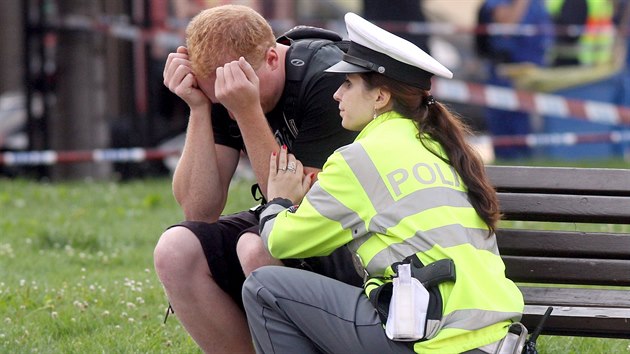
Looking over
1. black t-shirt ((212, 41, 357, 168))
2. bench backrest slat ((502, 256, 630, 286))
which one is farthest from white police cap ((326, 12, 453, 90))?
bench backrest slat ((502, 256, 630, 286))

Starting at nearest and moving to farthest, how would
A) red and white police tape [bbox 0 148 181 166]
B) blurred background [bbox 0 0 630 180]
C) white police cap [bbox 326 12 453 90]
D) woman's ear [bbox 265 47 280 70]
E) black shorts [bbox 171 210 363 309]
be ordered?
1. white police cap [bbox 326 12 453 90]
2. black shorts [bbox 171 210 363 309]
3. woman's ear [bbox 265 47 280 70]
4. red and white police tape [bbox 0 148 181 166]
5. blurred background [bbox 0 0 630 180]

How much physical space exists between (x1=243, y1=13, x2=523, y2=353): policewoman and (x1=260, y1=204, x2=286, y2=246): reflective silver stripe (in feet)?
0.05

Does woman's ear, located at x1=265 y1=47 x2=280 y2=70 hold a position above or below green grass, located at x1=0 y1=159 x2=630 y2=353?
above

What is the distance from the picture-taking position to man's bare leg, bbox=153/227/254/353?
4.00 metres

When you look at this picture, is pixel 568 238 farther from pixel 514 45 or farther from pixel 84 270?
pixel 514 45

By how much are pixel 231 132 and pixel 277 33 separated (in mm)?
9128

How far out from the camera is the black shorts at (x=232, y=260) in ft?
13.0

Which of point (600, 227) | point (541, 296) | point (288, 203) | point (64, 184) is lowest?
point (64, 184)

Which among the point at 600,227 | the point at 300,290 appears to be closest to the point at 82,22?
the point at 600,227

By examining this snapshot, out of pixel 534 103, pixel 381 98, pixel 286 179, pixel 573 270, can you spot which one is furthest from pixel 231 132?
pixel 534 103

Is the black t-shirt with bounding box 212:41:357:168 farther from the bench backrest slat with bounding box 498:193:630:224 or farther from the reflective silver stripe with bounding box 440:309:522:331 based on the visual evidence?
the reflective silver stripe with bounding box 440:309:522:331

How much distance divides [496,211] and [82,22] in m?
8.10

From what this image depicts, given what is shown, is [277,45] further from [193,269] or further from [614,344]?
[614,344]

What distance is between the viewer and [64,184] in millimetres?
10391
